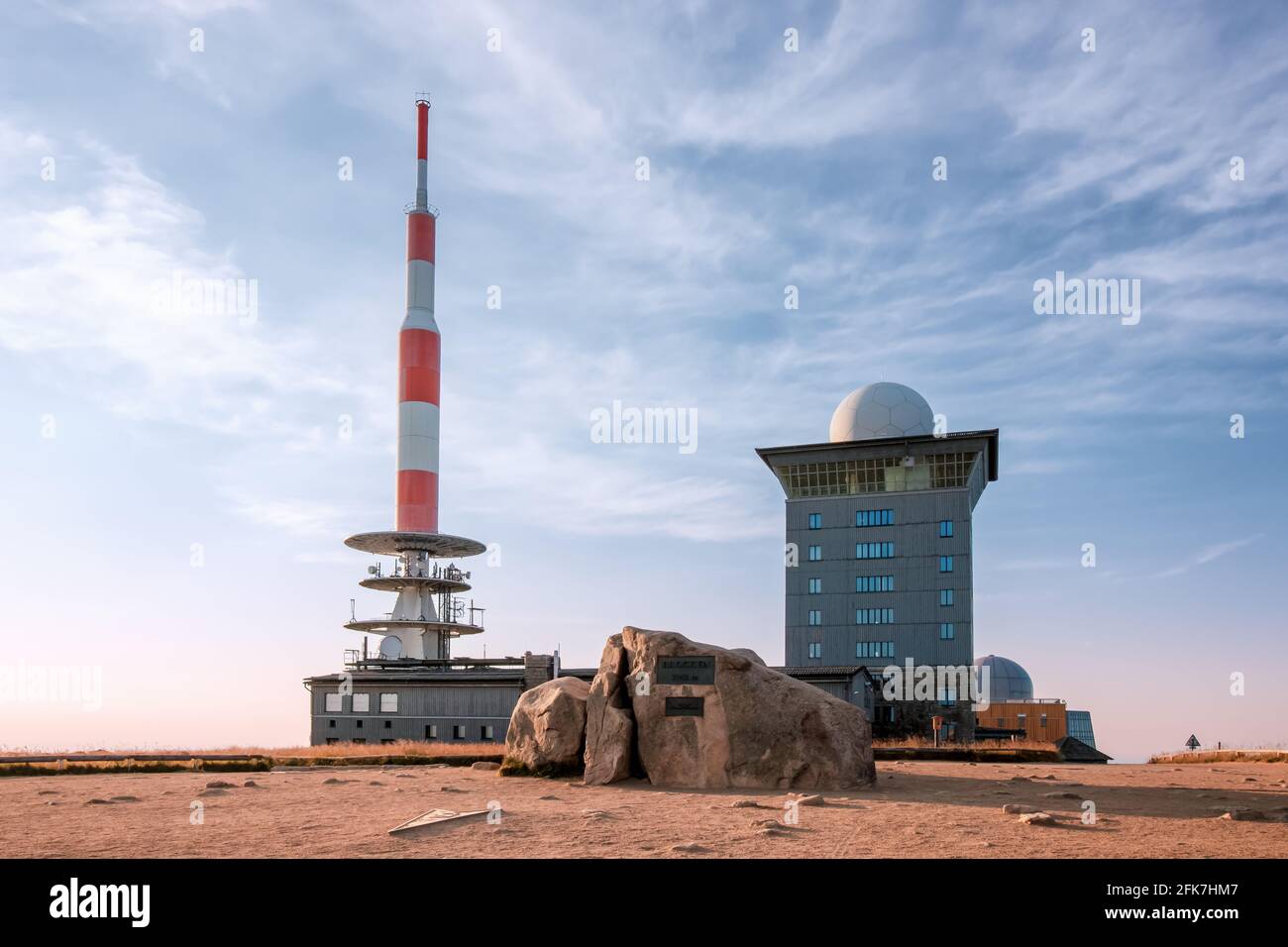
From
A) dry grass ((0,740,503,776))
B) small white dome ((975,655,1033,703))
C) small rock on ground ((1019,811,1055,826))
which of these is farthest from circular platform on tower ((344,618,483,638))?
small rock on ground ((1019,811,1055,826))

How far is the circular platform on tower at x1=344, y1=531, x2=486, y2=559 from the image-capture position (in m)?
65.7

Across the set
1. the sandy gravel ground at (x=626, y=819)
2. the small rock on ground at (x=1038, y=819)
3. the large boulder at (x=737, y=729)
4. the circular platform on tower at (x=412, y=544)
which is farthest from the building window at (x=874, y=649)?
the small rock on ground at (x=1038, y=819)

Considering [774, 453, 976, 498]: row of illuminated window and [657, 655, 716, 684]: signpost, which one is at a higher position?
[774, 453, 976, 498]: row of illuminated window

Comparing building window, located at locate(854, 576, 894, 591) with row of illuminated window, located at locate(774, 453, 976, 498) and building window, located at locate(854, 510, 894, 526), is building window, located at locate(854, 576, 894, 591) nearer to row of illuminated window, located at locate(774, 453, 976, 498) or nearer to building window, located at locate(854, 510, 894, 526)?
building window, located at locate(854, 510, 894, 526)

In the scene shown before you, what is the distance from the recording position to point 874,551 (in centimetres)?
6956

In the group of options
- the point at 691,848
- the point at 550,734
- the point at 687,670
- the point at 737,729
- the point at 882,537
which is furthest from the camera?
the point at 882,537

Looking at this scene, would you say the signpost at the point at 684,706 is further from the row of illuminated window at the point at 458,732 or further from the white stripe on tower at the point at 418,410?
the white stripe on tower at the point at 418,410

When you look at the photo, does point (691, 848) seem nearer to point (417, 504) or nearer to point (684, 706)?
point (684, 706)

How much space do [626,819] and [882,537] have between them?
182 feet

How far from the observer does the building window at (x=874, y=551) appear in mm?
69125

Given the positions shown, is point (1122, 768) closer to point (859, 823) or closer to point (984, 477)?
point (859, 823)

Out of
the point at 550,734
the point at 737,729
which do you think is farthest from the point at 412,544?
the point at 737,729

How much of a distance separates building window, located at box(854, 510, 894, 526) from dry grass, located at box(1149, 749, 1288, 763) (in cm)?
2806
